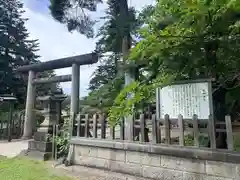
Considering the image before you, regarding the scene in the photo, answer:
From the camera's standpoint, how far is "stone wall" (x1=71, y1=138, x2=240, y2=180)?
323cm

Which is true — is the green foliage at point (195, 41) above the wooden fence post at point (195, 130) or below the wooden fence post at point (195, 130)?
above

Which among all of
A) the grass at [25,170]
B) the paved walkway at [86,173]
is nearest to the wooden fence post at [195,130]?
the paved walkway at [86,173]

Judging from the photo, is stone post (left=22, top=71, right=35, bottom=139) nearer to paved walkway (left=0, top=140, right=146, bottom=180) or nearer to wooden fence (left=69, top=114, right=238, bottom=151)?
paved walkway (left=0, top=140, right=146, bottom=180)

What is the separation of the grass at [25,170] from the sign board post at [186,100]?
245cm

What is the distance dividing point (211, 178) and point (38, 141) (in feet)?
16.3

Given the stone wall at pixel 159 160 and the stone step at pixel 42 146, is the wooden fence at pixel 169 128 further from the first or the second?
the stone step at pixel 42 146

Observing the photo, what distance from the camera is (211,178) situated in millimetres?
3314

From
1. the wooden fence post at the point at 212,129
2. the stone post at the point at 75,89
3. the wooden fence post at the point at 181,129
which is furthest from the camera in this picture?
the stone post at the point at 75,89

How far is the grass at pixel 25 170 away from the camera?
14.6 feet

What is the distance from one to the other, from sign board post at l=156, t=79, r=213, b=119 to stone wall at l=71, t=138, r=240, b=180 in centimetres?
60

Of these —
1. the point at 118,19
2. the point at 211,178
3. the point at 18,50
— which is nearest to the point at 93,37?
the point at 118,19

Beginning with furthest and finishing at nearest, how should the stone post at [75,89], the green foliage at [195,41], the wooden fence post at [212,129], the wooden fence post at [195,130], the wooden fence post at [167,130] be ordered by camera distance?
the stone post at [75,89] → the wooden fence post at [167,130] → the wooden fence post at [195,130] → the wooden fence post at [212,129] → the green foliage at [195,41]

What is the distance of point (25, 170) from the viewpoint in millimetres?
4980

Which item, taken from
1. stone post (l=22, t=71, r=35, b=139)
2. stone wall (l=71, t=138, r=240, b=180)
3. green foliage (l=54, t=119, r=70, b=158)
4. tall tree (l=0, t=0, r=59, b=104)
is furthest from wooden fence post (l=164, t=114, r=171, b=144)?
tall tree (l=0, t=0, r=59, b=104)
